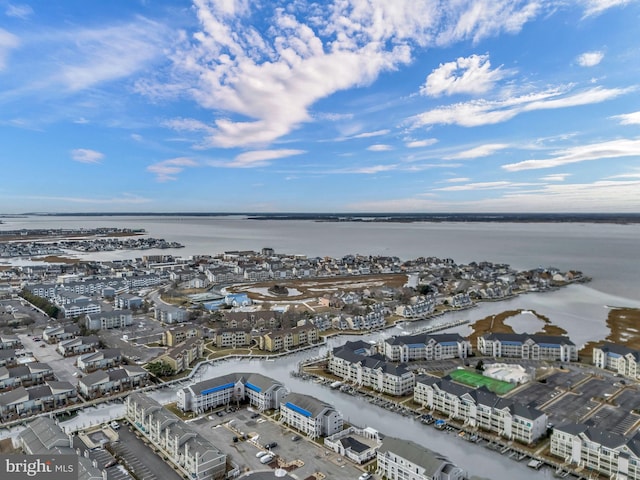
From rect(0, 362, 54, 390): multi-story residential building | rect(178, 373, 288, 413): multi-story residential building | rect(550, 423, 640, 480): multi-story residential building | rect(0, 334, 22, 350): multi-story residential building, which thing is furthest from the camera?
rect(0, 334, 22, 350): multi-story residential building

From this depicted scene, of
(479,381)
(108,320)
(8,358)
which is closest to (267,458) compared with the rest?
(479,381)

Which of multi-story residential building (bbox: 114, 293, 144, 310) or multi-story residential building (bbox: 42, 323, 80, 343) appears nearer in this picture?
multi-story residential building (bbox: 42, 323, 80, 343)

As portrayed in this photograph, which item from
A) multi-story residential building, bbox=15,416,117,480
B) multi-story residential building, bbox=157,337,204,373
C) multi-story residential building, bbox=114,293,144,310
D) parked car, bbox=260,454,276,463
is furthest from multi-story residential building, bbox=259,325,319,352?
multi-story residential building, bbox=114,293,144,310

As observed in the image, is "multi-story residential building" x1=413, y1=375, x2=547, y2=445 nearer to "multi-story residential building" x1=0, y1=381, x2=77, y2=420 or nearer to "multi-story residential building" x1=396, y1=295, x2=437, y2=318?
"multi-story residential building" x1=0, y1=381, x2=77, y2=420

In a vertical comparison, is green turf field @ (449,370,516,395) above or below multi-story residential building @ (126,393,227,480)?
below

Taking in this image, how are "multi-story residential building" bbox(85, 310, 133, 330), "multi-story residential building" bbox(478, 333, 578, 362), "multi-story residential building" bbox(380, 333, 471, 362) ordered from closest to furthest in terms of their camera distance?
"multi-story residential building" bbox(478, 333, 578, 362), "multi-story residential building" bbox(380, 333, 471, 362), "multi-story residential building" bbox(85, 310, 133, 330)
